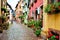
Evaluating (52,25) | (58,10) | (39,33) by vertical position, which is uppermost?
(58,10)

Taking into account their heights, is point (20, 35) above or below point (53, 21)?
below

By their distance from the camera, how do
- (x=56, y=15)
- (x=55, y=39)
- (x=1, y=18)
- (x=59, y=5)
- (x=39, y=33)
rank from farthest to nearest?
(x=1, y=18)
(x=39, y=33)
(x=56, y=15)
(x=59, y=5)
(x=55, y=39)

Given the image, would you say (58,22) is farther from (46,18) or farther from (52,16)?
(46,18)

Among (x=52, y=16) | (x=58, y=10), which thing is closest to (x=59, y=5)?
(x=58, y=10)

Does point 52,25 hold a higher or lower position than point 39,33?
higher

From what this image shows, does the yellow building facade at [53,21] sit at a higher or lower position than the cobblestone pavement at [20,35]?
higher

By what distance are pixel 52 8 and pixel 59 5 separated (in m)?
0.81

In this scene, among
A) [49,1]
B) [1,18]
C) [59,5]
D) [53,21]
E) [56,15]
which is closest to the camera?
[59,5]

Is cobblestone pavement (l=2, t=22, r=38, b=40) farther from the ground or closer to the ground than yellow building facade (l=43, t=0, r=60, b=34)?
closer to the ground

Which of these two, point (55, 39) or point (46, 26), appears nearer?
point (55, 39)

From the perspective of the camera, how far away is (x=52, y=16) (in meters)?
13.3

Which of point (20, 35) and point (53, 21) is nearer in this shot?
point (53, 21)

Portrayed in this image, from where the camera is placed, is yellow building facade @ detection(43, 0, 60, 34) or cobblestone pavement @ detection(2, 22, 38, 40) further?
cobblestone pavement @ detection(2, 22, 38, 40)

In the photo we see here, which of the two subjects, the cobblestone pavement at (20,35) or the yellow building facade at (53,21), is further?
the cobblestone pavement at (20,35)
